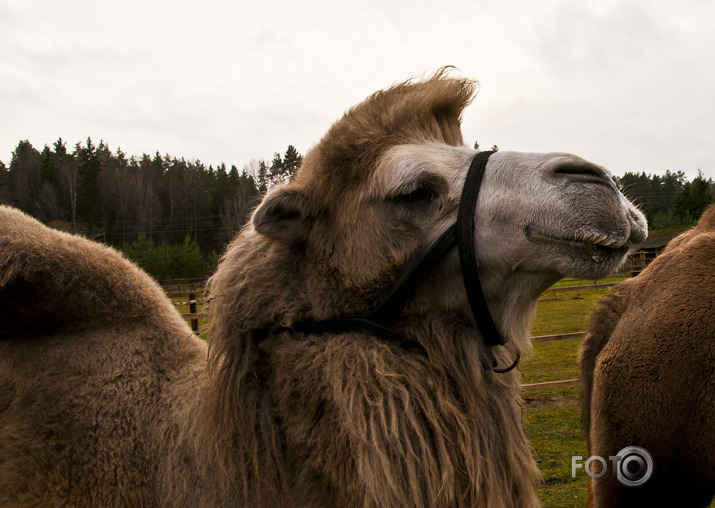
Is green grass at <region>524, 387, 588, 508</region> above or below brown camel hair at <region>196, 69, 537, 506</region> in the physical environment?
below

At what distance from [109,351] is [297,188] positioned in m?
1.15

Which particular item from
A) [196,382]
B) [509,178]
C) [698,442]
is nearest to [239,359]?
[196,382]

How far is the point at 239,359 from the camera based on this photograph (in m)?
2.20

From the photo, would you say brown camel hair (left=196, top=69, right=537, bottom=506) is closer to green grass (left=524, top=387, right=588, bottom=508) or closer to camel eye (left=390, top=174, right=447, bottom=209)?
camel eye (left=390, top=174, right=447, bottom=209)

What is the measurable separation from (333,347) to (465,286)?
0.59 m

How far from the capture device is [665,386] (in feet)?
11.4

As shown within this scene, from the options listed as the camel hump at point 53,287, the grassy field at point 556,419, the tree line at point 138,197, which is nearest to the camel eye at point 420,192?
the grassy field at point 556,419

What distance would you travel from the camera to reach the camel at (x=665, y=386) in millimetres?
3412

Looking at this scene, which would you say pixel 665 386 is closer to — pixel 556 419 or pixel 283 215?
pixel 283 215

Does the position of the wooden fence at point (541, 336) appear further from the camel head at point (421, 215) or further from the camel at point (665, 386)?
the camel at point (665, 386)

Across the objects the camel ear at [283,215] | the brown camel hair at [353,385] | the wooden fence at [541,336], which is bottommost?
the wooden fence at [541,336]

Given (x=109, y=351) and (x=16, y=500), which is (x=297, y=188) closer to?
(x=109, y=351)

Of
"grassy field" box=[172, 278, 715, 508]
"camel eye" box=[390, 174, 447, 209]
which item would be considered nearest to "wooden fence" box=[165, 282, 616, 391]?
"grassy field" box=[172, 278, 715, 508]

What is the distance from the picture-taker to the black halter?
2096mm
